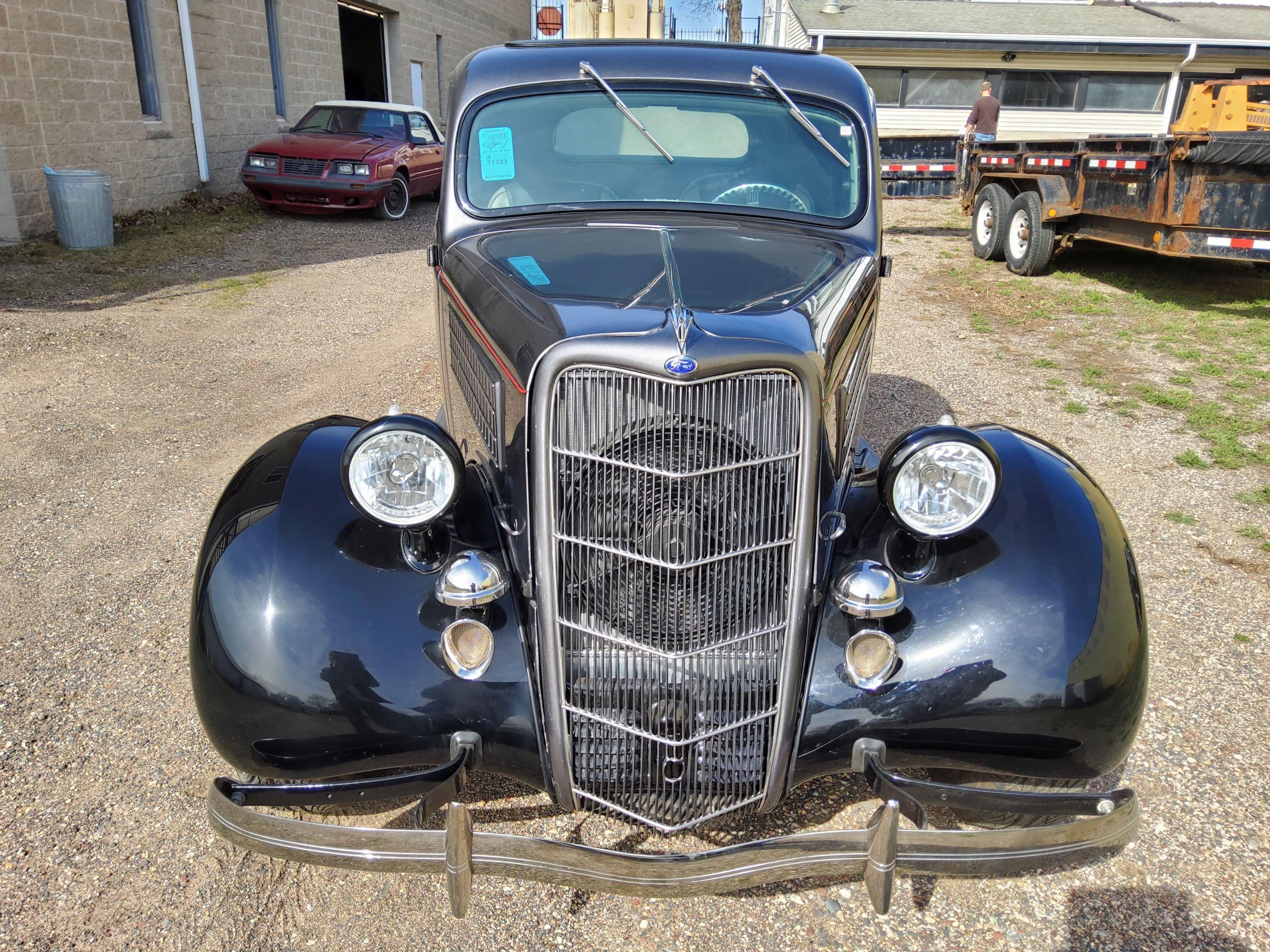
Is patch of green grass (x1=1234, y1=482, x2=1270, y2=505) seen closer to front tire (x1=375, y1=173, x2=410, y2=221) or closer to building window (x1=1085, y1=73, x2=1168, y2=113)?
front tire (x1=375, y1=173, x2=410, y2=221)

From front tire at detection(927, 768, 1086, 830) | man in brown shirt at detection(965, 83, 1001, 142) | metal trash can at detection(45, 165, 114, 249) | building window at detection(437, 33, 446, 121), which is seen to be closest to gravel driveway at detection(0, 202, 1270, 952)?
front tire at detection(927, 768, 1086, 830)

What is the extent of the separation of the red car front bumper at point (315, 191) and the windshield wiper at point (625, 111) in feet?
32.0

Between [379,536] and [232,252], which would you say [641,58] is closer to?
[379,536]

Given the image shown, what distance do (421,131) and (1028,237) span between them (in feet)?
29.0

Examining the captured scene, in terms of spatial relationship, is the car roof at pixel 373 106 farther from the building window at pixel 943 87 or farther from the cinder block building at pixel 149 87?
the building window at pixel 943 87

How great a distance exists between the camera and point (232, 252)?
10539 mm

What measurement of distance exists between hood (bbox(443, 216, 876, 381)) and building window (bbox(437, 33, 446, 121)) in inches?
883

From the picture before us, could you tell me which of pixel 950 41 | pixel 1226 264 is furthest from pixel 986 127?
pixel 950 41

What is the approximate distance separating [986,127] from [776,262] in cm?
1408

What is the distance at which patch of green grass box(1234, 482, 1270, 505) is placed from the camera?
4730 mm

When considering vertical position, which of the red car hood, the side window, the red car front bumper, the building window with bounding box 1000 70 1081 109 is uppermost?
the building window with bounding box 1000 70 1081 109

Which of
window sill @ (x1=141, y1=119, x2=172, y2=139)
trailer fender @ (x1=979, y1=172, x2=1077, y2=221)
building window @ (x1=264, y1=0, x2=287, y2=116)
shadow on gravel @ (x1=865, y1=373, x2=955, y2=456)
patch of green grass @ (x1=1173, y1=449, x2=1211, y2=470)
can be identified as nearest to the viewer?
patch of green grass @ (x1=1173, y1=449, x2=1211, y2=470)

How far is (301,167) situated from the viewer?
1226 centimetres

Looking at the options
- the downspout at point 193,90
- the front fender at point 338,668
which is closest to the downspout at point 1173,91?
the downspout at point 193,90
